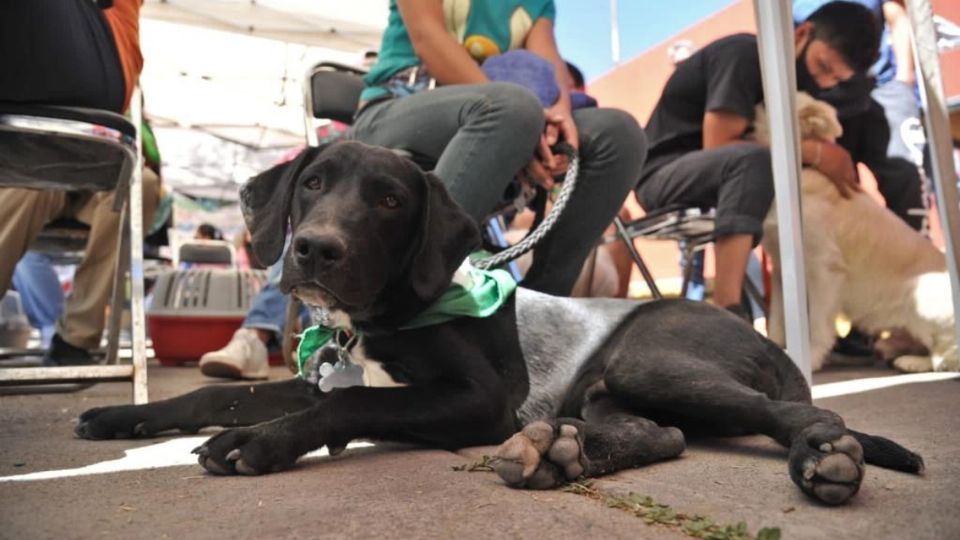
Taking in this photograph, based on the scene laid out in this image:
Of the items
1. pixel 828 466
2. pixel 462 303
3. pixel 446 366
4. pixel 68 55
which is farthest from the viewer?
pixel 68 55

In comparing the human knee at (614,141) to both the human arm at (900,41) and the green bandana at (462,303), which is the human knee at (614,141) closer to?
the green bandana at (462,303)

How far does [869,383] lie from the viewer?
12.1ft

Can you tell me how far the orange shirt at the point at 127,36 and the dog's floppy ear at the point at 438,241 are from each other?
1.29 meters

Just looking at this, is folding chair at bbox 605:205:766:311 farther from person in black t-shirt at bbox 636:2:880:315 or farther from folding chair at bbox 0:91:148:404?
folding chair at bbox 0:91:148:404

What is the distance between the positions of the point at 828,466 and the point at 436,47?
2.36 m

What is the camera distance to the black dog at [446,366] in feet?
5.72

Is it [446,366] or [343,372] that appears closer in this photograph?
[446,366]

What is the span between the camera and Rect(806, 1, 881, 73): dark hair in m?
4.91

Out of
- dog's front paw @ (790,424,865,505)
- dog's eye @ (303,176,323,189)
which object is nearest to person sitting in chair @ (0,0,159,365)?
dog's eye @ (303,176,323,189)

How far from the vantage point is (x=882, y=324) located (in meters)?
4.71

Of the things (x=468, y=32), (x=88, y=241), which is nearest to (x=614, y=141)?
(x=468, y=32)

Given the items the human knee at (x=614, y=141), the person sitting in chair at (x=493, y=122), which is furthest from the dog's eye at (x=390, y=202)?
the human knee at (x=614, y=141)

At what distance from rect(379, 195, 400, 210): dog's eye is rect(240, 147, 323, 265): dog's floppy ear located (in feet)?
1.04

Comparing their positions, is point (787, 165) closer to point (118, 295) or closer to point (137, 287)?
point (137, 287)
